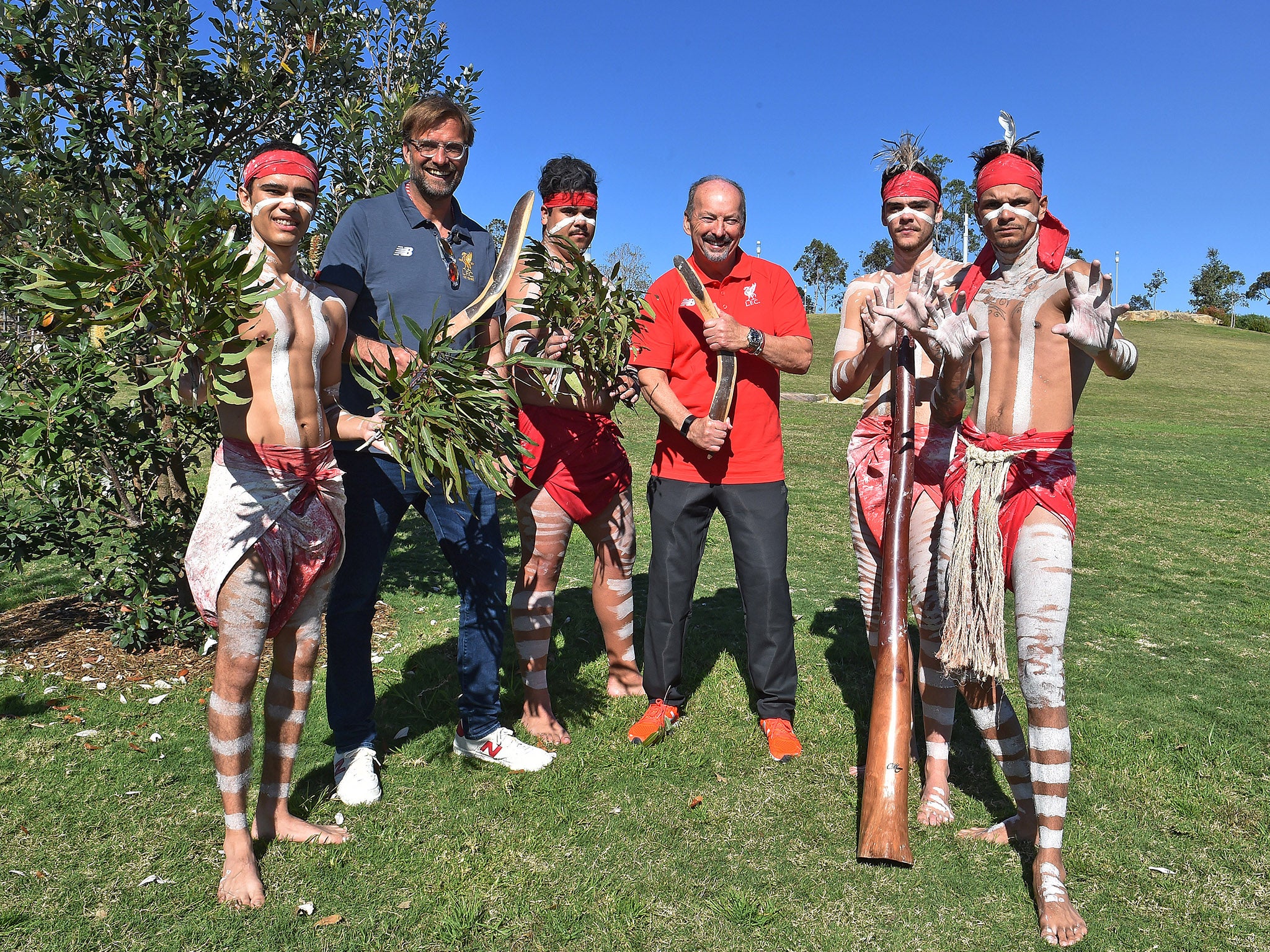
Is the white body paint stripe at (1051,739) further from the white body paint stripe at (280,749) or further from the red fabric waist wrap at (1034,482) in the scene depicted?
the white body paint stripe at (280,749)

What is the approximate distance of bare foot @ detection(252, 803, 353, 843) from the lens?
11.3 ft

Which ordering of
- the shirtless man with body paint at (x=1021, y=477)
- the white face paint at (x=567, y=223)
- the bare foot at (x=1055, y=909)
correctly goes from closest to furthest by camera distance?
the bare foot at (x=1055, y=909), the shirtless man with body paint at (x=1021, y=477), the white face paint at (x=567, y=223)

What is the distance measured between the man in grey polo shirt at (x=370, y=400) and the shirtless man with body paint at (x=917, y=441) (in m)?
1.65

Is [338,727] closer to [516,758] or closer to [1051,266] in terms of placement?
[516,758]

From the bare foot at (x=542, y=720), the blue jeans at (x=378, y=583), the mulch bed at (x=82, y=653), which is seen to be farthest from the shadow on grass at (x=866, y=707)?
the mulch bed at (x=82, y=653)

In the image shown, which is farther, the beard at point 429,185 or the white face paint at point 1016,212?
the beard at point 429,185

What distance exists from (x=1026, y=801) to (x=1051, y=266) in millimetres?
2114

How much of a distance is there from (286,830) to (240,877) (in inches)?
13.8

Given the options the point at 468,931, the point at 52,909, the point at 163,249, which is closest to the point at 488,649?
the point at 468,931

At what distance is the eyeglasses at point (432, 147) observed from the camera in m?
3.76

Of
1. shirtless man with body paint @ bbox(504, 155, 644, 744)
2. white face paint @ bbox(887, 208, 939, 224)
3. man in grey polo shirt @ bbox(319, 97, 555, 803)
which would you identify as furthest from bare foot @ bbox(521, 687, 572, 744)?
white face paint @ bbox(887, 208, 939, 224)

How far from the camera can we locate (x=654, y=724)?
4496 mm

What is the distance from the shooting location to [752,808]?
151 inches

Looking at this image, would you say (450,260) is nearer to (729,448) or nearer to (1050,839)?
(729,448)
